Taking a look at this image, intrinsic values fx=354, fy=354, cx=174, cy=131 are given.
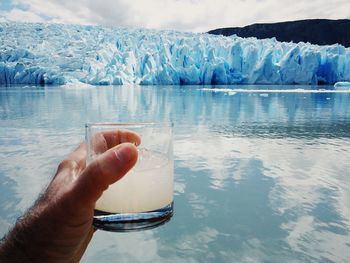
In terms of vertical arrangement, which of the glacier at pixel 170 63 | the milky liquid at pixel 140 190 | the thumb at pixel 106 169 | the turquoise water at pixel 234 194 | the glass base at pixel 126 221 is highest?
the glacier at pixel 170 63

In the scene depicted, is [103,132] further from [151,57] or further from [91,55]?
[91,55]

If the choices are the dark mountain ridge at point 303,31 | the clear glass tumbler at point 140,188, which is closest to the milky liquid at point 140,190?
the clear glass tumbler at point 140,188

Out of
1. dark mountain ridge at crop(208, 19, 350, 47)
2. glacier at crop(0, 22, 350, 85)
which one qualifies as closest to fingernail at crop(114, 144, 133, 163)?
glacier at crop(0, 22, 350, 85)

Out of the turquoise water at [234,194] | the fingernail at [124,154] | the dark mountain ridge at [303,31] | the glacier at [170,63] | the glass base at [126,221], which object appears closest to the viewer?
the fingernail at [124,154]

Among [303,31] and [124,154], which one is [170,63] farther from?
[303,31]

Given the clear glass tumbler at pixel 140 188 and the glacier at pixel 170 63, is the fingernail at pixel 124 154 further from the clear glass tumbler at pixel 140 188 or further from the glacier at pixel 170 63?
the glacier at pixel 170 63

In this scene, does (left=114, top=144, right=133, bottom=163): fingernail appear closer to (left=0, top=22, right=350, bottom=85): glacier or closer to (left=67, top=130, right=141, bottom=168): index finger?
(left=67, top=130, right=141, bottom=168): index finger
